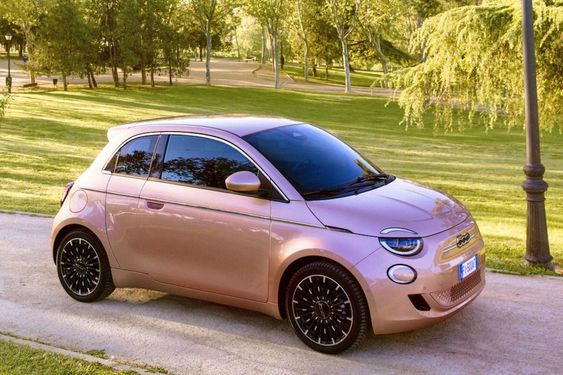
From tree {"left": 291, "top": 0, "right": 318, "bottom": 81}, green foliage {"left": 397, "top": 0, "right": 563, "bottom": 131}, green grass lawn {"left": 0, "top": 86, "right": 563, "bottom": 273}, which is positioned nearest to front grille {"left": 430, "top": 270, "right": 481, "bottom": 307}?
green grass lawn {"left": 0, "top": 86, "right": 563, "bottom": 273}

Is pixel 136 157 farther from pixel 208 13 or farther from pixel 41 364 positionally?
pixel 208 13

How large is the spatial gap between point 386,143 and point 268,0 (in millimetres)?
26666

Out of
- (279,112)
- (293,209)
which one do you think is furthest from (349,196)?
(279,112)

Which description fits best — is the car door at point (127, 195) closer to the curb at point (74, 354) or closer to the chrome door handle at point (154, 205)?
the chrome door handle at point (154, 205)

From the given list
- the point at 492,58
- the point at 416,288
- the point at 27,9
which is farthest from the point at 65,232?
the point at 27,9

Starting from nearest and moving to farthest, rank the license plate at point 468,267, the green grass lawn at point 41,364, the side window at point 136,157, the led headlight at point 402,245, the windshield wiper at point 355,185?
the green grass lawn at point 41,364 → the led headlight at point 402,245 → the license plate at point 468,267 → the windshield wiper at point 355,185 → the side window at point 136,157

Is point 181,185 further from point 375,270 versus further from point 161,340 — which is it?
point 375,270

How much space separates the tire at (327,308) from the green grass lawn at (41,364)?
1.40m

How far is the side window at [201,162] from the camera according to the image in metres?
5.89

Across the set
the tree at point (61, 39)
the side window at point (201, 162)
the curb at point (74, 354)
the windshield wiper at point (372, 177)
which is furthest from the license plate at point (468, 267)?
the tree at point (61, 39)

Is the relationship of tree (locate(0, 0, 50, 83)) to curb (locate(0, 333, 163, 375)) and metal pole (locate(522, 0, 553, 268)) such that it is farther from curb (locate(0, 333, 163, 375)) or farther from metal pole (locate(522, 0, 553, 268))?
curb (locate(0, 333, 163, 375))

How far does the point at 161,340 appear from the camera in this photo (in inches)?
223

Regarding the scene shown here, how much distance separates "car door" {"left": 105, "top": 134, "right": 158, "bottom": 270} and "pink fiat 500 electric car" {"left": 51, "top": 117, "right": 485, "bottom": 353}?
0.01 metres

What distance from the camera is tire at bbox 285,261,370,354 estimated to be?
16.8 feet
